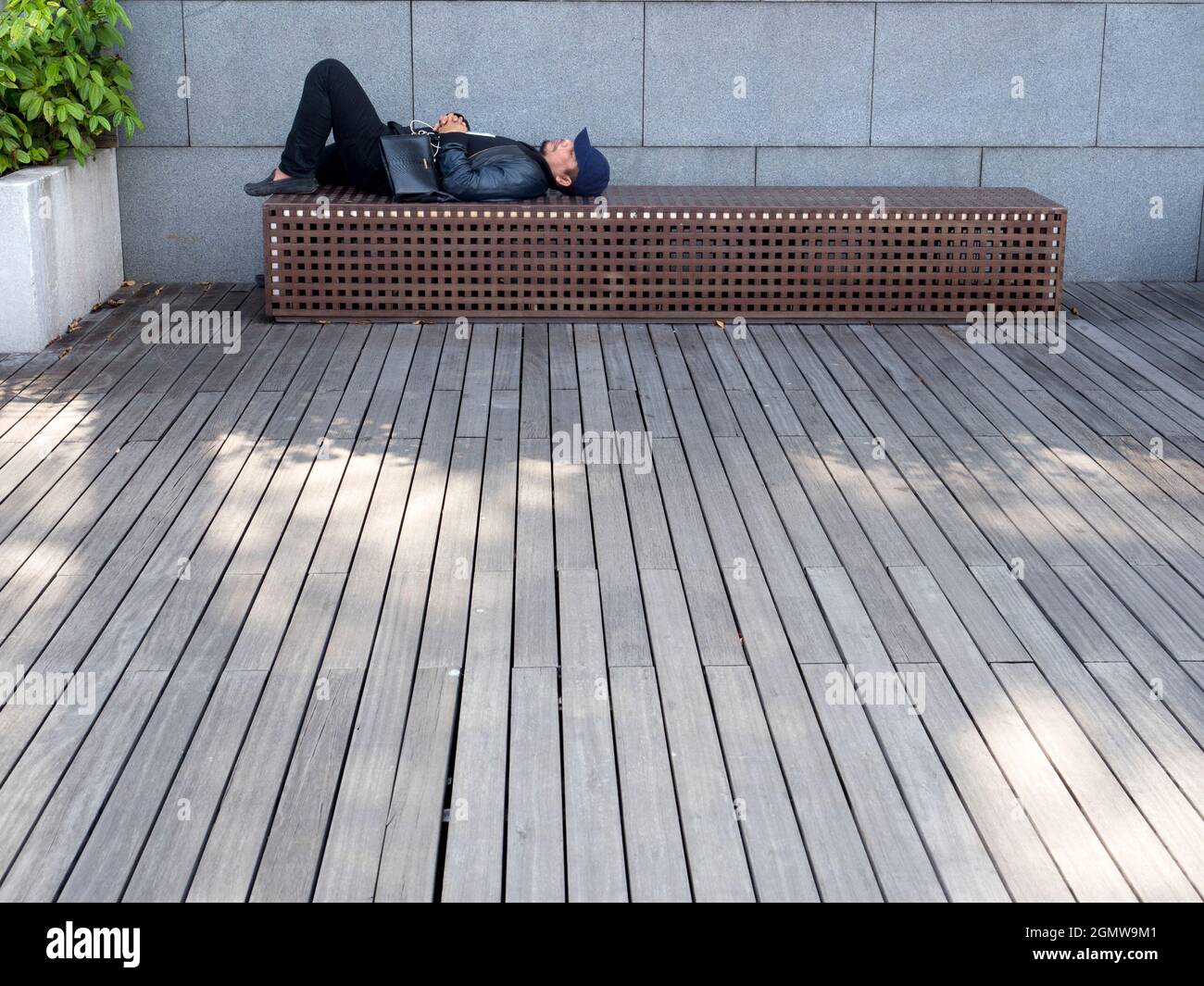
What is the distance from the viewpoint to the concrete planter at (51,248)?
5660 mm

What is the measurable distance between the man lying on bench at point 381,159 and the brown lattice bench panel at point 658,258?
0.29ft

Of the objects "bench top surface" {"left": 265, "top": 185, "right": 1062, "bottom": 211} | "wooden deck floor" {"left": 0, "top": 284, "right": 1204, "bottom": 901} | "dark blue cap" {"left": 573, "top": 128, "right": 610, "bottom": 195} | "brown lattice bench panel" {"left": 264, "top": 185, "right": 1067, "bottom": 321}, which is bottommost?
"wooden deck floor" {"left": 0, "top": 284, "right": 1204, "bottom": 901}

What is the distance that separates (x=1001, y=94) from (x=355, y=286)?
127 inches

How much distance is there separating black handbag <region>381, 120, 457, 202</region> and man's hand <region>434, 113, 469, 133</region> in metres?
0.31

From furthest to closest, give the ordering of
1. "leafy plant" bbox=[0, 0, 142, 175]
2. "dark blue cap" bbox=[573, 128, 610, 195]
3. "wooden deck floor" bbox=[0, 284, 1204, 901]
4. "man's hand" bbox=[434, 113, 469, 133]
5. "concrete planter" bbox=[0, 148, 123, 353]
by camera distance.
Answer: "man's hand" bbox=[434, 113, 469, 133]
"dark blue cap" bbox=[573, 128, 610, 195]
"leafy plant" bbox=[0, 0, 142, 175]
"concrete planter" bbox=[0, 148, 123, 353]
"wooden deck floor" bbox=[0, 284, 1204, 901]

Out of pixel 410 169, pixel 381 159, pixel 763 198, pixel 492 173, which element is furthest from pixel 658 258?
pixel 381 159

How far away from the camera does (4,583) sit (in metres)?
3.49

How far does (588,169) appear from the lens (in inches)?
248

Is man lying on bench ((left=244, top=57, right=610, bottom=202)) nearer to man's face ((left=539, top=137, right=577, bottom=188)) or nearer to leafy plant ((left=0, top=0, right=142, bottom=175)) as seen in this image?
man's face ((left=539, top=137, right=577, bottom=188))

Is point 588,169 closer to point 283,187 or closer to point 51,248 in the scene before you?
point 283,187

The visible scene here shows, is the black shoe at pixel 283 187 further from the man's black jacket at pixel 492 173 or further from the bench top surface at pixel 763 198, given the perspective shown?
the man's black jacket at pixel 492 173

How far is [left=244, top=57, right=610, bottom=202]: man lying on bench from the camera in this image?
623 cm

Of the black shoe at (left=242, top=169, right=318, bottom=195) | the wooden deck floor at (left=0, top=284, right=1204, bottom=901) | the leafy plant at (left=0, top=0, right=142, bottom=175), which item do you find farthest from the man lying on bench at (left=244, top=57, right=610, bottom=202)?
the wooden deck floor at (left=0, top=284, right=1204, bottom=901)

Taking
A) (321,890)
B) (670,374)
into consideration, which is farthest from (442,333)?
(321,890)
